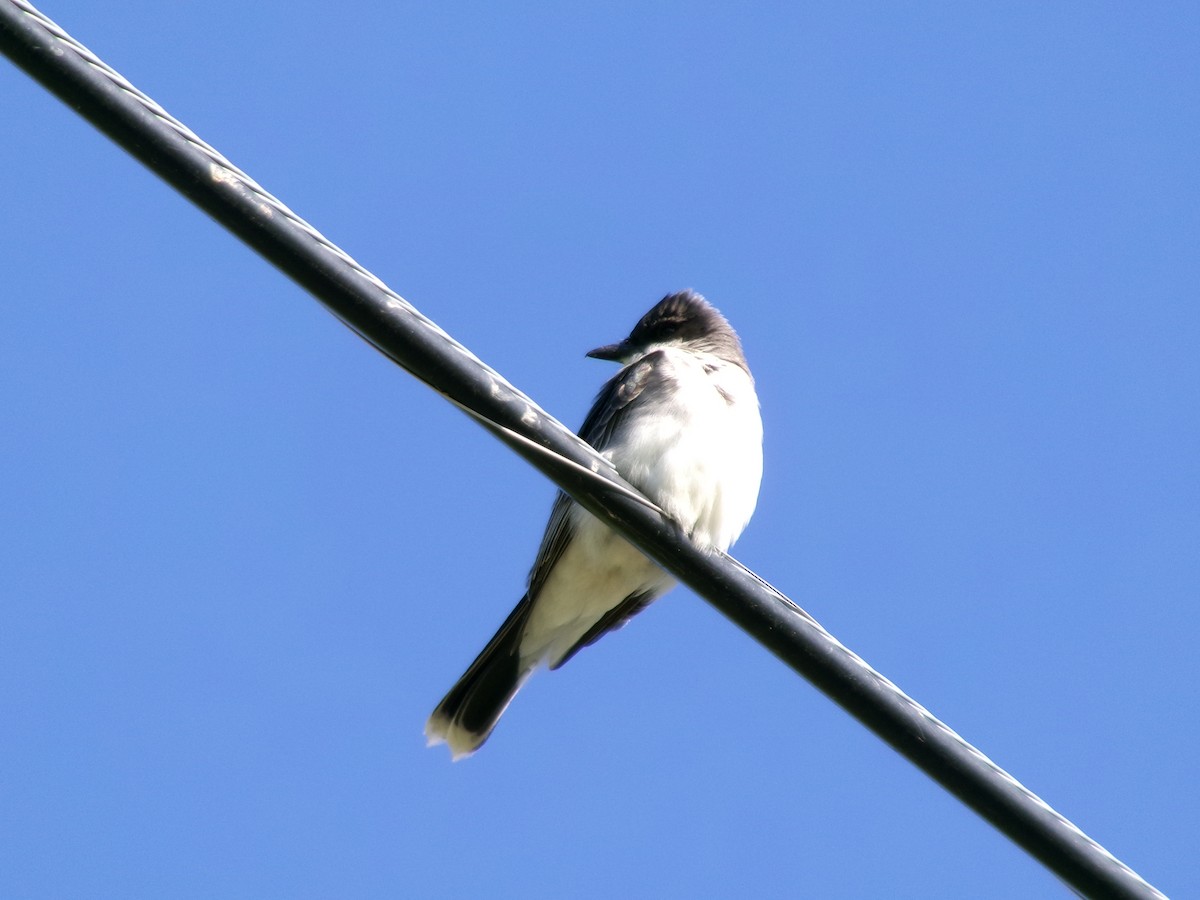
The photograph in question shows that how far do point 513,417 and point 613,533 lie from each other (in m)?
2.41

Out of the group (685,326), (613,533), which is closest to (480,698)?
(613,533)

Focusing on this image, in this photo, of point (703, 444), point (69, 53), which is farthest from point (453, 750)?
point (69, 53)

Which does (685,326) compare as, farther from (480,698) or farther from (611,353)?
(480,698)

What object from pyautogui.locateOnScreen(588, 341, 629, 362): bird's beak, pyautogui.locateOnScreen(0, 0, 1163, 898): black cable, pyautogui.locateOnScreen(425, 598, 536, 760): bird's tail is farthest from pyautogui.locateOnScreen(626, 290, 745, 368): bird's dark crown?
pyautogui.locateOnScreen(0, 0, 1163, 898): black cable

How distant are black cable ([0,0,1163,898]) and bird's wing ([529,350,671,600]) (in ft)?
8.69

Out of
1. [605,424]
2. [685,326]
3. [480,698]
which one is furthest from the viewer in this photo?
[685,326]

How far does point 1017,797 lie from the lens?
10.2 ft

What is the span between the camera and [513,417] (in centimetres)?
329

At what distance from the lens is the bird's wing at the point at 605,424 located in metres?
6.20

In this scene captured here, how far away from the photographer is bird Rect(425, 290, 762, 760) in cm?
582

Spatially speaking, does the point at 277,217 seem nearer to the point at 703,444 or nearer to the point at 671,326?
the point at 703,444

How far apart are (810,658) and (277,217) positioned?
1.44 metres

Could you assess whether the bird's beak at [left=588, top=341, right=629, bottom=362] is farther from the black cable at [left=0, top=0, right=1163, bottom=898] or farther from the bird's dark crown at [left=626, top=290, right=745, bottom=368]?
the black cable at [left=0, top=0, right=1163, bottom=898]

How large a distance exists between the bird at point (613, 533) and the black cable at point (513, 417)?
2.22 metres
